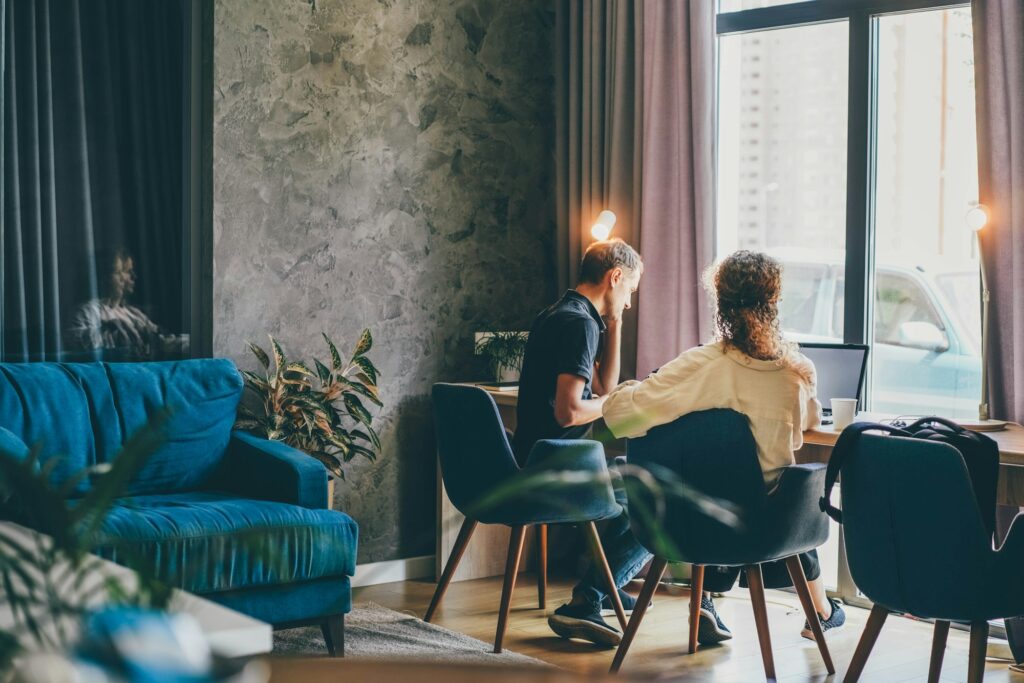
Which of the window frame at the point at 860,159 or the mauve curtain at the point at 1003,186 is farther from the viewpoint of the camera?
the window frame at the point at 860,159

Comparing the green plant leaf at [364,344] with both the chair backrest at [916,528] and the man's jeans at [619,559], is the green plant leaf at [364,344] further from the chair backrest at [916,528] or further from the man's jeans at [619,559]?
the chair backrest at [916,528]

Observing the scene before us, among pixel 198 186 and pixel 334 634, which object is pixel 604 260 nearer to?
pixel 334 634

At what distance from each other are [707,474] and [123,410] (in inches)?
74.6

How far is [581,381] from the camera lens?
136 inches

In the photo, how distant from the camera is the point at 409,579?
15.1ft

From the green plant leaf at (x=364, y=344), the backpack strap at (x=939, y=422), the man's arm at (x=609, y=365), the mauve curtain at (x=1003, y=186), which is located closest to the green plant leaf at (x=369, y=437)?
the green plant leaf at (x=364, y=344)

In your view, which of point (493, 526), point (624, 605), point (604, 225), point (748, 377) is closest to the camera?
point (748, 377)

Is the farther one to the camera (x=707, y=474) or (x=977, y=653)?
(x=707, y=474)

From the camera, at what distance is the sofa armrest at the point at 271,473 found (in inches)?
137

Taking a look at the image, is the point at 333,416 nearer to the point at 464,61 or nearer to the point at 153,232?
the point at 153,232

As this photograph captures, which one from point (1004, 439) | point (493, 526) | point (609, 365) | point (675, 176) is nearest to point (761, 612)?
point (1004, 439)

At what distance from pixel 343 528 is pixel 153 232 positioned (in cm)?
141

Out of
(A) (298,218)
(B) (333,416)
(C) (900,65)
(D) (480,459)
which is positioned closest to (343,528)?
(D) (480,459)

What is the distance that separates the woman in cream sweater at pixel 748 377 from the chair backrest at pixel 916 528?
0.31 metres
